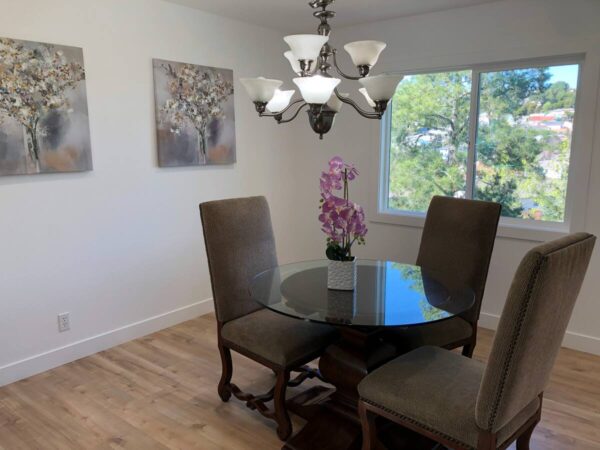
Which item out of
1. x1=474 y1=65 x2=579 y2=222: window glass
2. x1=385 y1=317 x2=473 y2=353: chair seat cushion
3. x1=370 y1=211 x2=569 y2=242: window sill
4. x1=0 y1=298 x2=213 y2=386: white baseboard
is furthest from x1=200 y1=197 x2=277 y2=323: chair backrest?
x1=474 y1=65 x2=579 y2=222: window glass

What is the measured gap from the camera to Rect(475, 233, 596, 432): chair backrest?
1.38 m

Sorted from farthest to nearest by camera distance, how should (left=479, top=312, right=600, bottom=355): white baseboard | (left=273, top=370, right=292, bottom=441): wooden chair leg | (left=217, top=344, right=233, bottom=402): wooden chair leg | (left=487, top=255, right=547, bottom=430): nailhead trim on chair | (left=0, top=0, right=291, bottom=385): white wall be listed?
1. (left=479, top=312, right=600, bottom=355): white baseboard
2. (left=0, top=0, right=291, bottom=385): white wall
3. (left=217, top=344, right=233, bottom=402): wooden chair leg
4. (left=273, top=370, right=292, bottom=441): wooden chair leg
5. (left=487, top=255, right=547, bottom=430): nailhead trim on chair

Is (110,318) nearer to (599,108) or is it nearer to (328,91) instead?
(328,91)

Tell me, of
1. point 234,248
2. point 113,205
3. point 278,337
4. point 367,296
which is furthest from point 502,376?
point 113,205

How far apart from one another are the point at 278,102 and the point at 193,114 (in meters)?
1.45

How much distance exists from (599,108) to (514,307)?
85.0 inches

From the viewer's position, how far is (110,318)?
10.6 feet

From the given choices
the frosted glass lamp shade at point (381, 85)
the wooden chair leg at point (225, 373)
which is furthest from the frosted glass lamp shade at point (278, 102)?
the wooden chair leg at point (225, 373)

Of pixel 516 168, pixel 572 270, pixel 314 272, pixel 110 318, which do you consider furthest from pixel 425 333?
pixel 110 318

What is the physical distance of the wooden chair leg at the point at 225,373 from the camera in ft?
8.21

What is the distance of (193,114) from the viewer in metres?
3.51

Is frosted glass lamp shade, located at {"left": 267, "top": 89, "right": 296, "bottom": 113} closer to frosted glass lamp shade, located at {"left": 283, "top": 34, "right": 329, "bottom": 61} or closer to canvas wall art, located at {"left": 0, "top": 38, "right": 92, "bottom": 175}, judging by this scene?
frosted glass lamp shade, located at {"left": 283, "top": 34, "right": 329, "bottom": 61}

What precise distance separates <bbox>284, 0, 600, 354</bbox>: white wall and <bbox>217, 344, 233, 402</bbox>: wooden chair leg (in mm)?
1932

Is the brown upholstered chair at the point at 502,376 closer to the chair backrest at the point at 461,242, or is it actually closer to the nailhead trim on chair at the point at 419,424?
the nailhead trim on chair at the point at 419,424
